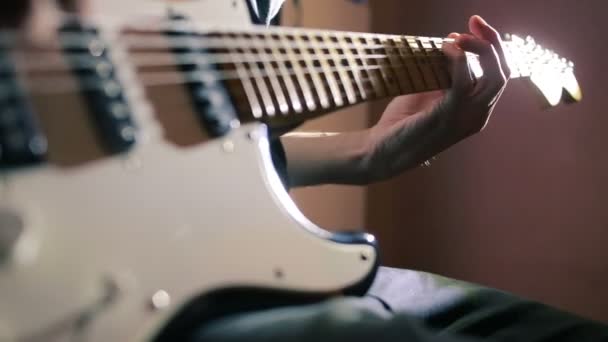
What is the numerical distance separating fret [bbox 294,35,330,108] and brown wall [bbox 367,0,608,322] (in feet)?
2.57

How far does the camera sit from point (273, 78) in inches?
18.4

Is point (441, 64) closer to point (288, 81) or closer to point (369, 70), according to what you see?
point (369, 70)

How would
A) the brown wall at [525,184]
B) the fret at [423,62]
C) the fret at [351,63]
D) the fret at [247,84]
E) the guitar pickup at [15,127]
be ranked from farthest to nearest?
the brown wall at [525,184] < the fret at [423,62] < the fret at [351,63] < the fret at [247,84] < the guitar pickup at [15,127]

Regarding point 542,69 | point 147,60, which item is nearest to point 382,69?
point 147,60

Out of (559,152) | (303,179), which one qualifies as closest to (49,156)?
(303,179)

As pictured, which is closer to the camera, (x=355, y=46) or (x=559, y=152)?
(x=355, y=46)

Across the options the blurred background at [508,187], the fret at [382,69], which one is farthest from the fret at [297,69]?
the blurred background at [508,187]

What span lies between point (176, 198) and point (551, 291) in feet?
3.30

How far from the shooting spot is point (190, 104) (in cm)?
42

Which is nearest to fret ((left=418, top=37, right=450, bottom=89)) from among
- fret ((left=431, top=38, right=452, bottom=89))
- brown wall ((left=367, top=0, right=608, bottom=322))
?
fret ((left=431, top=38, right=452, bottom=89))

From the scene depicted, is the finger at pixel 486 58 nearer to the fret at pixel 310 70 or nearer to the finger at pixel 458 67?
the finger at pixel 458 67

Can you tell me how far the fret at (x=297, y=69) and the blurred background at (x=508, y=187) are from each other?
0.65 m

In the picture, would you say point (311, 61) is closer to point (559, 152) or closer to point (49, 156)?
point (49, 156)

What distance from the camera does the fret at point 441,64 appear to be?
697mm
